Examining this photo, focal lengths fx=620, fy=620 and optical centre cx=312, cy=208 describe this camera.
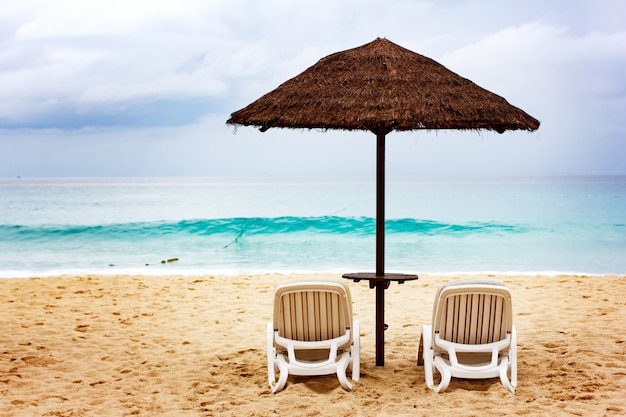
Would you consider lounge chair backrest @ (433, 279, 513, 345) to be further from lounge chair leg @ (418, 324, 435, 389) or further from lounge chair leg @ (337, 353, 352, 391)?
lounge chair leg @ (337, 353, 352, 391)

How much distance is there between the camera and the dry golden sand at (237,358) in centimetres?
395

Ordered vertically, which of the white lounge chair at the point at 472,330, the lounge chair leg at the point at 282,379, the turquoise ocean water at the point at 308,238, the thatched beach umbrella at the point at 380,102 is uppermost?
the thatched beach umbrella at the point at 380,102

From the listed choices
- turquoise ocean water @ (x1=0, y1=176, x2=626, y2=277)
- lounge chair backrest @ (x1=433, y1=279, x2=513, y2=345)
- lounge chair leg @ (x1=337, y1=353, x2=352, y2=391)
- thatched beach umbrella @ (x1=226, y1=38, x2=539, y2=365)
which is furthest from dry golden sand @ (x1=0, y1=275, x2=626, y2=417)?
turquoise ocean water @ (x1=0, y1=176, x2=626, y2=277)

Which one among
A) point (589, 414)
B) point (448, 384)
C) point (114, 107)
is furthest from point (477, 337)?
point (114, 107)

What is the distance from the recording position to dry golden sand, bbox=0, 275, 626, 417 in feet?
13.0

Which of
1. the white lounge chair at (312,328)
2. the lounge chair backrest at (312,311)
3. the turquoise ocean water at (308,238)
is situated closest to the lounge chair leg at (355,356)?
the white lounge chair at (312,328)

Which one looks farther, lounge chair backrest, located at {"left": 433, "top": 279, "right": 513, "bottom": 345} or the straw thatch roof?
the straw thatch roof

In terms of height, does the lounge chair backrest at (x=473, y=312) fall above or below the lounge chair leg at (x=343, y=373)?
above

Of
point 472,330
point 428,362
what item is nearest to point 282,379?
point 428,362

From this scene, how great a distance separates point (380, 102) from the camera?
4098 mm

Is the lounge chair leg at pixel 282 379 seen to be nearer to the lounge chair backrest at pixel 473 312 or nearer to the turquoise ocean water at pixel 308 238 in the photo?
the lounge chair backrest at pixel 473 312

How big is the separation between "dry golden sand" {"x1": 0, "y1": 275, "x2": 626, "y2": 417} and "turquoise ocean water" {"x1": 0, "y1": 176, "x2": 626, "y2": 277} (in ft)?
13.0

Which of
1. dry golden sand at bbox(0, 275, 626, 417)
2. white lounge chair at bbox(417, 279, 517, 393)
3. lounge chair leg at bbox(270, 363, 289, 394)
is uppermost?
white lounge chair at bbox(417, 279, 517, 393)

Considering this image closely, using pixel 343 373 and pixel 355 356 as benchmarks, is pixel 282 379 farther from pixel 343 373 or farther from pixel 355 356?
pixel 355 356
